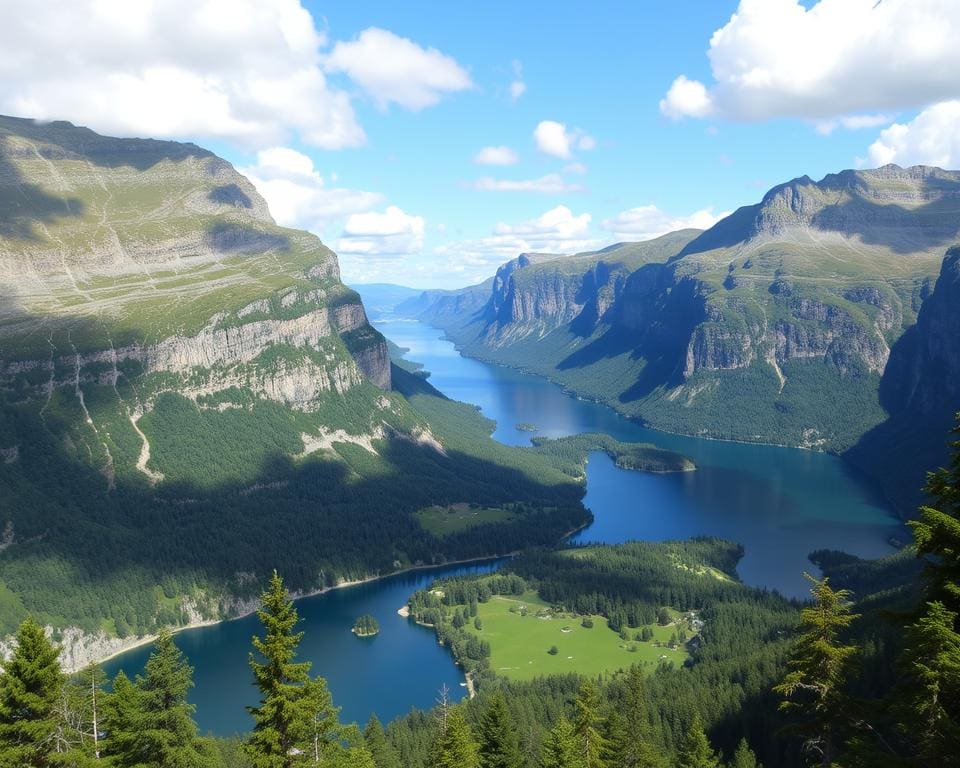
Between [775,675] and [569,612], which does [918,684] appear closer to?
[775,675]

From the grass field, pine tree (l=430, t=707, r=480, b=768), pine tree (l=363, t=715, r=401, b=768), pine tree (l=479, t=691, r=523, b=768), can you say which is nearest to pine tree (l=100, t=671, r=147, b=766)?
pine tree (l=430, t=707, r=480, b=768)

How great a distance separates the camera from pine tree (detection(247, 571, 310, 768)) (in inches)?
1394

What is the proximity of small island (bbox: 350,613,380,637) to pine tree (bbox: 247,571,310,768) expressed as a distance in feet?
428

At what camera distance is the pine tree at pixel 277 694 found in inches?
1394

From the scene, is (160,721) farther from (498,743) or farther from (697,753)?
(697,753)

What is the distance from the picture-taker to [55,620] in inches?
6117

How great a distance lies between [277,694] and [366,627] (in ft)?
436

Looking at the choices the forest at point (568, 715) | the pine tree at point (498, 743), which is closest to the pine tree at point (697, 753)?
the forest at point (568, 715)

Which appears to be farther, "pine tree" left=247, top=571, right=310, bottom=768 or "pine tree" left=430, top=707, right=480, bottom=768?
"pine tree" left=430, top=707, right=480, bottom=768

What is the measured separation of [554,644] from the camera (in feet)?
495

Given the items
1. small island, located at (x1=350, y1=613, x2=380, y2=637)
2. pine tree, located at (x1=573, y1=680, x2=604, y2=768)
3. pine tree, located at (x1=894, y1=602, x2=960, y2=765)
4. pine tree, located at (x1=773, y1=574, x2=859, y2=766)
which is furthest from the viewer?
small island, located at (x1=350, y1=613, x2=380, y2=637)

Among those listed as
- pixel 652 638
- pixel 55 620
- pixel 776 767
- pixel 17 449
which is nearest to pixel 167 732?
pixel 776 767

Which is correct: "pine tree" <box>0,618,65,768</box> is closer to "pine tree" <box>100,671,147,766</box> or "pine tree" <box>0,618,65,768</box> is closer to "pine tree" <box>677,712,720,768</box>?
"pine tree" <box>100,671,147,766</box>

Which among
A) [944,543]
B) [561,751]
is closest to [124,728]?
[561,751]
